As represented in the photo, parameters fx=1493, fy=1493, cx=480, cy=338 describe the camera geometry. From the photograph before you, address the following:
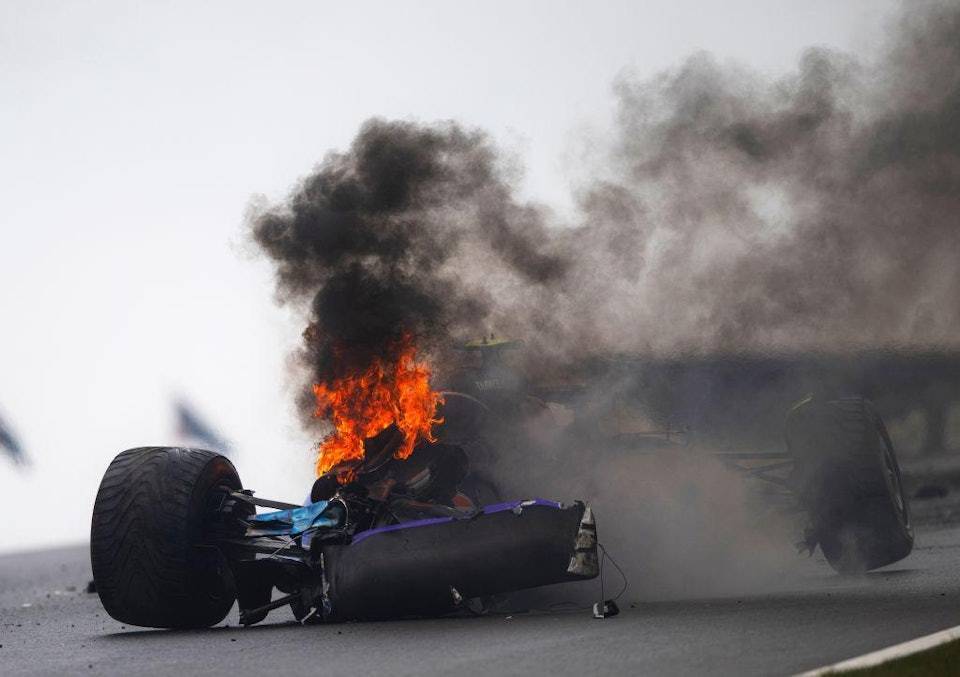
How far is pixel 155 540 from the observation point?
482 inches

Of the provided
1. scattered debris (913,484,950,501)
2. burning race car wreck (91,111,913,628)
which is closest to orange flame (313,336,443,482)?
burning race car wreck (91,111,913,628)

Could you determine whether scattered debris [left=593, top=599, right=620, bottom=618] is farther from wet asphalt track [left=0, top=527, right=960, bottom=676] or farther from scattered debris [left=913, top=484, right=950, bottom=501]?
scattered debris [left=913, top=484, right=950, bottom=501]

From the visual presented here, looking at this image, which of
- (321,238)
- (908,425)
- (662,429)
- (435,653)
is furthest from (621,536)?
(908,425)

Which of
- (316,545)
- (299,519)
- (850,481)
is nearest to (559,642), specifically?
(316,545)

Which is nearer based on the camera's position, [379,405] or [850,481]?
[379,405]

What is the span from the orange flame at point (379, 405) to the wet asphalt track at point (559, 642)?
1.65 metres

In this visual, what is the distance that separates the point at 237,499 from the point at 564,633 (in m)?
3.72

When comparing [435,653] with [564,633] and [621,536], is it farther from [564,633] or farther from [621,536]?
[621,536]

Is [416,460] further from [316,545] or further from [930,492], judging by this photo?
[930,492]

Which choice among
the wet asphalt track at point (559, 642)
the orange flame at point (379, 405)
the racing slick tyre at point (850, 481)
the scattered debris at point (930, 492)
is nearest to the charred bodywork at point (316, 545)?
the wet asphalt track at point (559, 642)

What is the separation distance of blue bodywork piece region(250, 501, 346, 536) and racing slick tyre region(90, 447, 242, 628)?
0.46 m

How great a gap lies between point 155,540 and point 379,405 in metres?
2.49

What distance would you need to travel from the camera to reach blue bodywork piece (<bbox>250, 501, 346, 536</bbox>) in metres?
12.1

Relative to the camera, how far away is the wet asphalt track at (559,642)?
871cm
